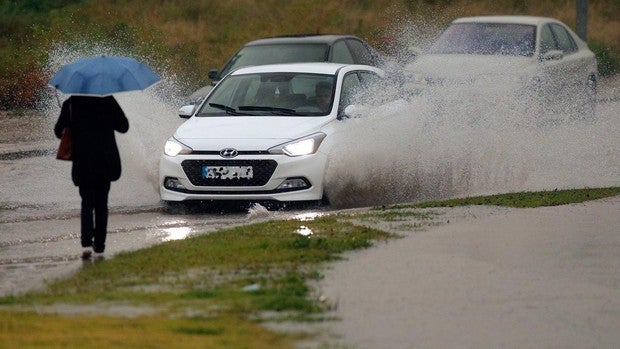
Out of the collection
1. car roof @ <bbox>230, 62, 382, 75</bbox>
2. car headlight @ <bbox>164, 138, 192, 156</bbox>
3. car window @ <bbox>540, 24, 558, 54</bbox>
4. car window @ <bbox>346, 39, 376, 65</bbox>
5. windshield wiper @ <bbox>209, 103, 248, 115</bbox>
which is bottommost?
car window @ <bbox>346, 39, 376, 65</bbox>

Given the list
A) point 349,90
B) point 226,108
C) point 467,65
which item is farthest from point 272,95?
point 467,65

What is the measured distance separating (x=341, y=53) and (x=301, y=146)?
7.37 metres

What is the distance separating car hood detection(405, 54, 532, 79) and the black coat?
936cm

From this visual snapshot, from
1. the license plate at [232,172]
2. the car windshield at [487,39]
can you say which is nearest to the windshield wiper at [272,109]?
the license plate at [232,172]

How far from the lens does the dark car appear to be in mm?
21797

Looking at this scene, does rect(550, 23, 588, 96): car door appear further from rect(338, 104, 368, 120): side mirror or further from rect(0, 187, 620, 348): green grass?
rect(0, 187, 620, 348): green grass

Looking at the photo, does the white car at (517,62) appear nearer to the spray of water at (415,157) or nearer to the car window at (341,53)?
the spray of water at (415,157)

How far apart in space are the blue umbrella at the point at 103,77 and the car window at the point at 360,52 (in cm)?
1060

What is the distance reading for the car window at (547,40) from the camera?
73.4 feet

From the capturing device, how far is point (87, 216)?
1173 cm

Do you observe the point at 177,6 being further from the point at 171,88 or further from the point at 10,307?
the point at 10,307

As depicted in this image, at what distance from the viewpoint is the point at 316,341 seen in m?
7.77

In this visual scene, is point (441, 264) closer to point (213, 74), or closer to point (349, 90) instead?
point (349, 90)

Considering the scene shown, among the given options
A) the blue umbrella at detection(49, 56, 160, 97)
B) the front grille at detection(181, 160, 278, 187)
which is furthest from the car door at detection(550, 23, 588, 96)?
the blue umbrella at detection(49, 56, 160, 97)
